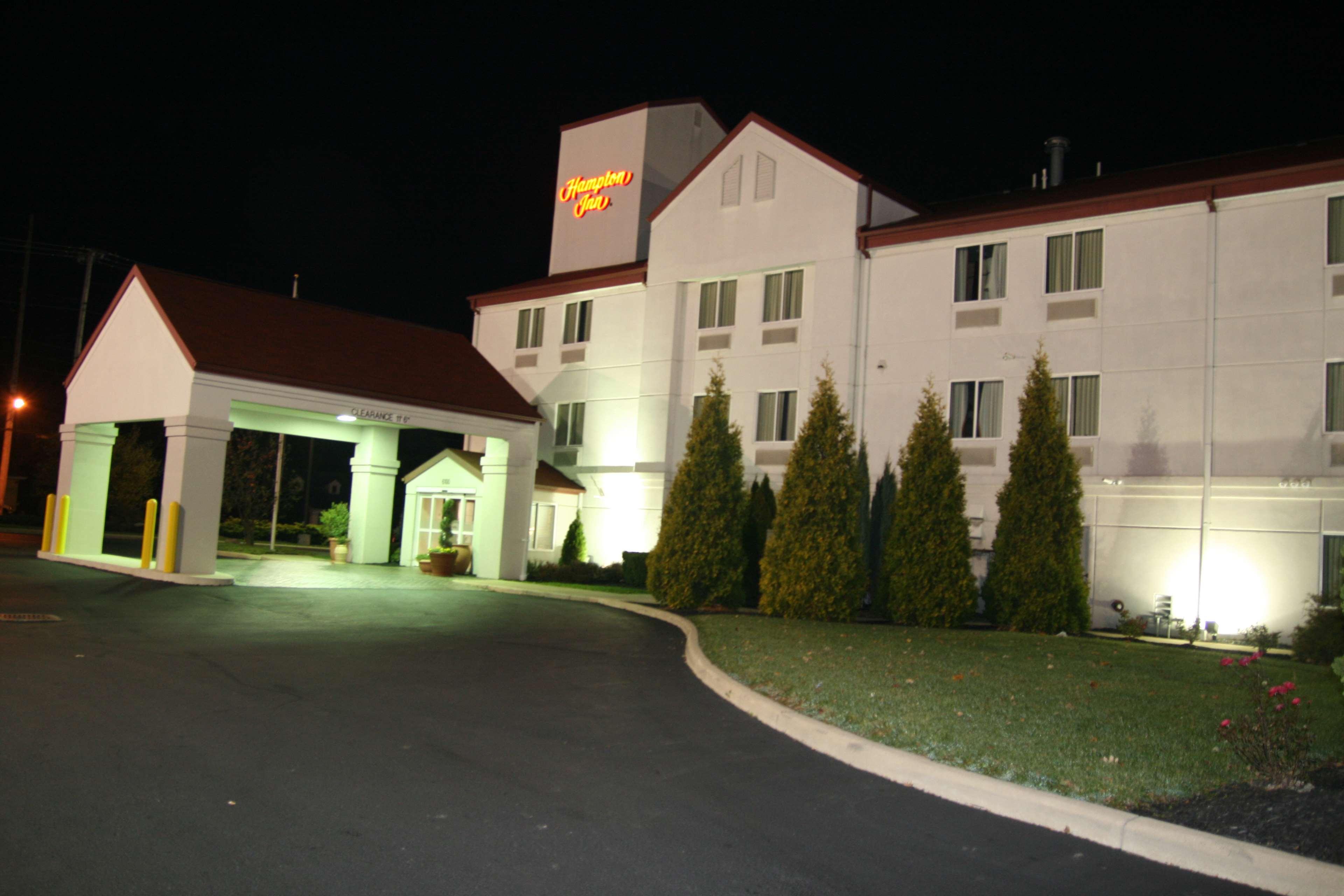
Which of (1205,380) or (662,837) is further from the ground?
(1205,380)

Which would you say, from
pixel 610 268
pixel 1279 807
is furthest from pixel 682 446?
pixel 1279 807

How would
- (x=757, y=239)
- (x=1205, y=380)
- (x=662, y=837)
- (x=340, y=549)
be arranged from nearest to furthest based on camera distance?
(x=662, y=837)
(x=1205, y=380)
(x=757, y=239)
(x=340, y=549)

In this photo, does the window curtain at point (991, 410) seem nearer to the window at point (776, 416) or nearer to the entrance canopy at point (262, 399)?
the window at point (776, 416)

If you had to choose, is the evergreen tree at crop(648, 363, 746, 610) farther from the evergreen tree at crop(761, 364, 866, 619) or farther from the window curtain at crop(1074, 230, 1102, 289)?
the window curtain at crop(1074, 230, 1102, 289)

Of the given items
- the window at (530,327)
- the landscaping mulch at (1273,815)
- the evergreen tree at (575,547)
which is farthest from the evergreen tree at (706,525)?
the landscaping mulch at (1273,815)

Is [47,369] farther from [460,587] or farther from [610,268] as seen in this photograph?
[460,587]

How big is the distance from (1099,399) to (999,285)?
3.38m

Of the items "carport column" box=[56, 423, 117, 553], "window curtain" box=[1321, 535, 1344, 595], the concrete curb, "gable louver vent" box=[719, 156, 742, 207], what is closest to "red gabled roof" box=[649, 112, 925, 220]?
"gable louver vent" box=[719, 156, 742, 207]

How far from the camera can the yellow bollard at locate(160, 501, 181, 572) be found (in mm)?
19531

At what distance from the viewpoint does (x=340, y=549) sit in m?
28.5

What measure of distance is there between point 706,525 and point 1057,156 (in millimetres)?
15229

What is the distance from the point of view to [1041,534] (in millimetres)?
18438

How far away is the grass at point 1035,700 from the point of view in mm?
7129

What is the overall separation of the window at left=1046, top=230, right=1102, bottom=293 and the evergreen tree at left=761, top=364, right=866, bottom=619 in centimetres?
541
